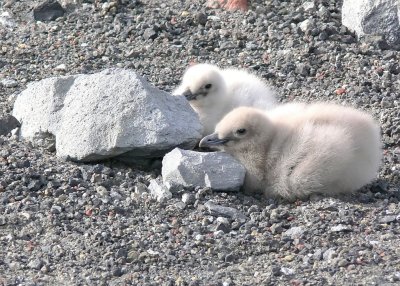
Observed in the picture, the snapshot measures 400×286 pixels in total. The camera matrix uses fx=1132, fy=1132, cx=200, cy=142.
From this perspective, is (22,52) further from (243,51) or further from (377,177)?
(377,177)

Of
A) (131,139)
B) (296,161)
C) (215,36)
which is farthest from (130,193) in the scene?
(215,36)

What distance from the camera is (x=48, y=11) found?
975 centimetres

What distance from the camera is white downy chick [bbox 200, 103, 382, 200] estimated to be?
21.1 ft

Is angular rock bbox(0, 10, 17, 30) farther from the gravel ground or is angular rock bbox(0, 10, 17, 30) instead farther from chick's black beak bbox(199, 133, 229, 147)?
chick's black beak bbox(199, 133, 229, 147)

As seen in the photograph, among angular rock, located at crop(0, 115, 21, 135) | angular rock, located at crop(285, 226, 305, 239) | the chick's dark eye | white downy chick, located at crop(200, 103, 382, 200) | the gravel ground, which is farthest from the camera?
angular rock, located at crop(0, 115, 21, 135)

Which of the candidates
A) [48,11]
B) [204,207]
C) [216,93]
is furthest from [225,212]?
[48,11]

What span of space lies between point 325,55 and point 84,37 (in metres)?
2.03

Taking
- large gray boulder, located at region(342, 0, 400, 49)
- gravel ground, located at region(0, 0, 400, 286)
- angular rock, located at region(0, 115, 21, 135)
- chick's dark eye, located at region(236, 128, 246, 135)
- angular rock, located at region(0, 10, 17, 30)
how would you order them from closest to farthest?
gravel ground, located at region(0, 0, 400, 286) → chick's dark eye, located at region(236, 128, 246, 135) → angular rock, located at region(0, 115, 21, 135) → large gray boulder, located at region(342, 0, 400, 49) → angular rock, located at region(0, 10, 17, 30)

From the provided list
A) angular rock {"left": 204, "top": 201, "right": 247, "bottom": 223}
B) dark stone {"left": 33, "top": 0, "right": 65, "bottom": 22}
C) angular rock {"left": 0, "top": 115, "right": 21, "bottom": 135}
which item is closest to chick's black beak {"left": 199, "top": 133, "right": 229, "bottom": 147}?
angular rock {"left": 204, "top": 201, "right": 247, "bottom": 223}

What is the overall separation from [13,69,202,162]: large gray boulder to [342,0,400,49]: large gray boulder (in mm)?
2260

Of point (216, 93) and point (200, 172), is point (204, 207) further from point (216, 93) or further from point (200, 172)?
point (216, 93)

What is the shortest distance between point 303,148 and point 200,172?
610 millimetres

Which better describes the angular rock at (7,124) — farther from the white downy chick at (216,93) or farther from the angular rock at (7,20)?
the angular rock at (7,20)

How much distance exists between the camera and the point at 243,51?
892 cm
